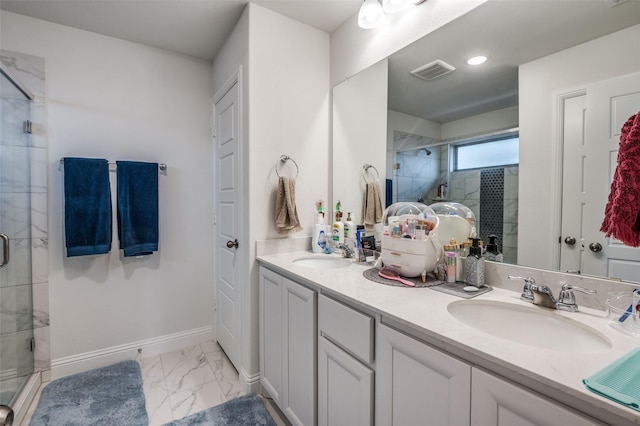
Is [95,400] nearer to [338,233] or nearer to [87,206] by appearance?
[87,206]

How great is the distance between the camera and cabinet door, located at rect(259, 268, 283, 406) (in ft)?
4.92

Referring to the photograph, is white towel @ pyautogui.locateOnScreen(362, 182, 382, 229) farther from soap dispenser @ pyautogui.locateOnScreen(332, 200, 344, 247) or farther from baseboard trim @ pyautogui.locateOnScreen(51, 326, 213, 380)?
baseboard trim @ pyautogui.locateOnScreen(51, 326, 213, 380)

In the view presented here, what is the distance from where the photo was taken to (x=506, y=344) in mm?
671

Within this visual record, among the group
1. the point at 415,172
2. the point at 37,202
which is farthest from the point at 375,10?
the point at 37,202

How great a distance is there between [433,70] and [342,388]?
59.0 inches

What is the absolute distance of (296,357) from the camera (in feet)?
4.41

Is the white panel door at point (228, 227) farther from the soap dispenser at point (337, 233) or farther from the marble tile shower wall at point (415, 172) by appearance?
the marble tile shower wall at point (415, 172)

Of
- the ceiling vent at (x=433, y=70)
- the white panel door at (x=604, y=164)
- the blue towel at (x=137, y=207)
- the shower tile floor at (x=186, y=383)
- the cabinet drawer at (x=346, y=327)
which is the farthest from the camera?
the blue towel at (x=137, y=207)

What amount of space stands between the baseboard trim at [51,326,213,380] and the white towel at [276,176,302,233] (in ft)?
4.44

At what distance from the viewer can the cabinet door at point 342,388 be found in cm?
96

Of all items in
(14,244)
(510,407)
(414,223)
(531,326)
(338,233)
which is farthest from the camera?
(338,233)

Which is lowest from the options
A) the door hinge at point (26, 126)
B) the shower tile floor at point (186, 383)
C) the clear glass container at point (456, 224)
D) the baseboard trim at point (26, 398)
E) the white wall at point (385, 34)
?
the shower tile floor at point (186, 383)

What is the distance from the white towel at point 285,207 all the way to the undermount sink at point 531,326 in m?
1.08

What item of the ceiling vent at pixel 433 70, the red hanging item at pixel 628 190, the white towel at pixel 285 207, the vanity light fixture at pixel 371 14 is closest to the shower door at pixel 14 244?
the white towel at pixel 285 207
